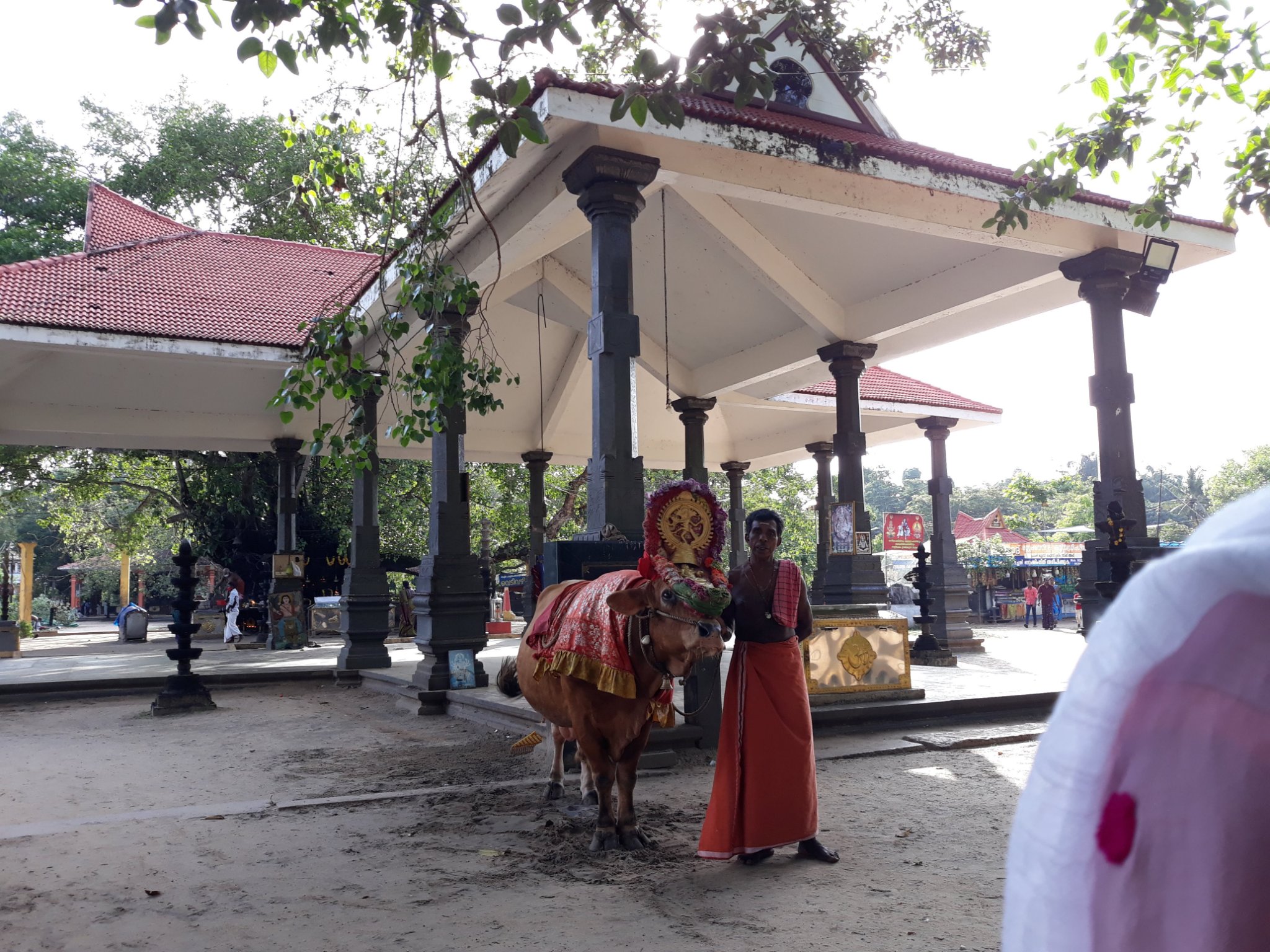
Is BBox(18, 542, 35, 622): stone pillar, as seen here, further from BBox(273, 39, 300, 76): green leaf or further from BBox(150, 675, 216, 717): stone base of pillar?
BBox(273, 39, 300, 76): green leaf

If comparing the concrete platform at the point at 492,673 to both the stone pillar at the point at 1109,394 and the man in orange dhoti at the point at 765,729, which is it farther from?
the stone pillar at the point at 1109,394

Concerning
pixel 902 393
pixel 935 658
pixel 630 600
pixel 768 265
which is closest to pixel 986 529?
pixel 902 393

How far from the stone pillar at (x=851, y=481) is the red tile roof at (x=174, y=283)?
18.9ft

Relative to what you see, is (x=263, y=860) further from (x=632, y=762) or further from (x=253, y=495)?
(x=253, y=495)

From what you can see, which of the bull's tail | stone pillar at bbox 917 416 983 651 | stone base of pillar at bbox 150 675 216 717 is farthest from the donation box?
stone base of pillar at bbox 150 675 216 717

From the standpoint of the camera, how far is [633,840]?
468 centimetres

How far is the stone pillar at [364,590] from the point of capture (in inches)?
466

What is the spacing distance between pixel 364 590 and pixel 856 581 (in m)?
6.16

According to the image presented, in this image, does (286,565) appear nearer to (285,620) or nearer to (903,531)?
(285,620)

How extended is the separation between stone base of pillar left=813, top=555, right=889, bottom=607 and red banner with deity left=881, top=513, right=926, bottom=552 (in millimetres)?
10040

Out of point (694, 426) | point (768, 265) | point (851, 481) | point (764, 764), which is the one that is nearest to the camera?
point (764, 764)

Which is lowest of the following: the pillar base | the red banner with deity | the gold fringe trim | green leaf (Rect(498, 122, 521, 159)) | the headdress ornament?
the gold fringe trim

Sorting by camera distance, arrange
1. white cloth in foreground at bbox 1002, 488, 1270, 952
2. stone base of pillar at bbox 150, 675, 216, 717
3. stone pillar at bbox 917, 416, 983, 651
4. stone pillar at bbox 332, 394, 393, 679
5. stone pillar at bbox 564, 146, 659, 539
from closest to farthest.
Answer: white cloth in foreground at bbox 1002, 488, 1270, 952, stone pillar at bbox 564, 146, 659, 539, stone base of pillar at bbox 150, 675, 216, 717, stone pillar at bbox 332, 394, 393, 679, stone pillar at bbox 917, 416, 983, 651

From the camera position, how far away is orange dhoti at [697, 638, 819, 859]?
4277mm
